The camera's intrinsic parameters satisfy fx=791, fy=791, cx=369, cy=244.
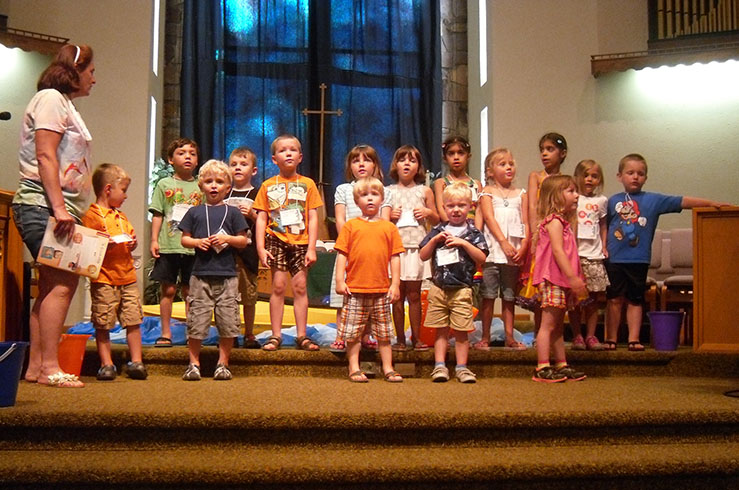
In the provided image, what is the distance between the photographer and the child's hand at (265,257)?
4.81 metres

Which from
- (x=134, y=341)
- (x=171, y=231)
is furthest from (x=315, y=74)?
(x=134, y=341)

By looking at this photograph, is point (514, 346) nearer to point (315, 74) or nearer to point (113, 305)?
point (113, 305)

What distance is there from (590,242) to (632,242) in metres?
0.31

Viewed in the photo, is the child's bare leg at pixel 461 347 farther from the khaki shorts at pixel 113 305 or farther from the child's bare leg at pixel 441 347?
the khaki shorts at pixel 113 305

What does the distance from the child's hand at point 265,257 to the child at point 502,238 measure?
4.63 feet

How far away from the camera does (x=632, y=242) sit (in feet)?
17.9

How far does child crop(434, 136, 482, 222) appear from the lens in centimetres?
529

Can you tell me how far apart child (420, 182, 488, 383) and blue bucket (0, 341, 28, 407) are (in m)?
2.26

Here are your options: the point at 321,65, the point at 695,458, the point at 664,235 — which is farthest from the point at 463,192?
the point at 321,65

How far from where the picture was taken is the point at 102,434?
352 centimetres

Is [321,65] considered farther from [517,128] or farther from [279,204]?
[279,204]

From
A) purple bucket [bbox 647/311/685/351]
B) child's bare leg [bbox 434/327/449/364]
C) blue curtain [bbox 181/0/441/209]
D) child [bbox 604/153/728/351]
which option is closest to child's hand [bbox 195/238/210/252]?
child's bare leg [bbox 434/327/449/364]

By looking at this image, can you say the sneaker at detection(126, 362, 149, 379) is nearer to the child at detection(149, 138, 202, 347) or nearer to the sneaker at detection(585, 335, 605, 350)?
the child at detection(149, 138, 202, 347)

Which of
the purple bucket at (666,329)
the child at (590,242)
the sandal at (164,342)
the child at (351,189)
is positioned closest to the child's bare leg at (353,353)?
the child at (351,189)
